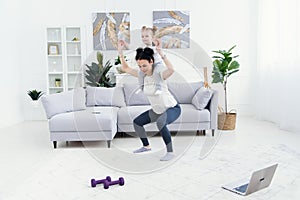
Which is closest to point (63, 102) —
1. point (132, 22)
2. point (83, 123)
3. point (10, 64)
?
point (83, 123)

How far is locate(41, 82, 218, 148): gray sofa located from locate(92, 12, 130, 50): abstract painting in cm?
141

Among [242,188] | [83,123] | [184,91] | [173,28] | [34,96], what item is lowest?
[242,188]

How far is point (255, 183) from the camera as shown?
207 centimetres

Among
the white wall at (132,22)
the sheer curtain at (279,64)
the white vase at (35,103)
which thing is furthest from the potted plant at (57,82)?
the sheer curtain at (279,64)

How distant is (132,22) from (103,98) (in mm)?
1823

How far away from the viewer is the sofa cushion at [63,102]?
140 inches

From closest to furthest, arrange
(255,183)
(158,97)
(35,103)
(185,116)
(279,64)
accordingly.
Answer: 1. (255,183)
2. (158,97)
3. (185,116)
4. (279,64)
5. (35,103)

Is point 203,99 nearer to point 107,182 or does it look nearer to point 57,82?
point 107,182

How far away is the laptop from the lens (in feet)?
6.66

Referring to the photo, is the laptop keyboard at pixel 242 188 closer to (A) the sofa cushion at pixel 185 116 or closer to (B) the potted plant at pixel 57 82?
(A) the sofa cushion at pixel 185 116

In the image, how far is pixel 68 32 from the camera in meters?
5.41

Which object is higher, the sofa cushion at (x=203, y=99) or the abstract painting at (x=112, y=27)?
the abstract painting at (x=112, y=27)

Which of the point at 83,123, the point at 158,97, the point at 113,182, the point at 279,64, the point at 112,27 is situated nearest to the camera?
the point at 113,182

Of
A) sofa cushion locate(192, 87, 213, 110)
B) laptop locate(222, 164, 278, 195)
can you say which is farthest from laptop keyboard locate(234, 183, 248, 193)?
sofa cushion locate(192, 87, 213, 110)
